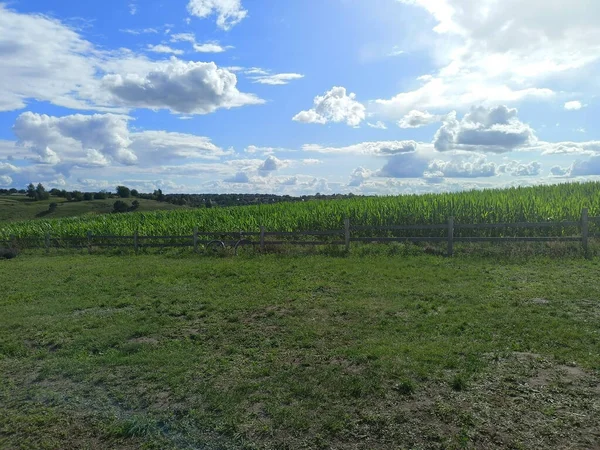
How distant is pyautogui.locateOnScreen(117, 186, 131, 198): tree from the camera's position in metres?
89.4

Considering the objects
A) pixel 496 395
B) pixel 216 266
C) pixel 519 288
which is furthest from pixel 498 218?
pixel 496 395

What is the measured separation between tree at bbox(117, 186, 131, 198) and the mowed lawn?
273ft

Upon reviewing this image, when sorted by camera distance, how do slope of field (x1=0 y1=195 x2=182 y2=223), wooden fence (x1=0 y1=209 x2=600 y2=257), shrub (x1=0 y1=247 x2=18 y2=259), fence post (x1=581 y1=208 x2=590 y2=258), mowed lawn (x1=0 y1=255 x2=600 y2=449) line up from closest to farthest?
mowed lawn (x1=0 y1=255 x2=600 y2=449)
fence post (x1=581 y1=208 x2=590 y2=258)
wooden fence (x1=0 y1=209 x2=600 y2=257)
shrub (x1=0 y1=247 x2=18 y2=259)
slope of field (x1=0 y1=195 x2=182 y2=223)

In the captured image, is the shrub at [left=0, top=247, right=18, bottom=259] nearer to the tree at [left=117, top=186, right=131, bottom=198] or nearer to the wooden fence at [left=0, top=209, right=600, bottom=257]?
the wooden fence at [left=0, top=209, right=600, bottom=257]

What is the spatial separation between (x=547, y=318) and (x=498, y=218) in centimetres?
1289

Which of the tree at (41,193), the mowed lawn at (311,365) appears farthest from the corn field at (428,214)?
the tree at (41,193)

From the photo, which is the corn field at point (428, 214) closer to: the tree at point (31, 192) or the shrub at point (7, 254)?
the shrub at point (7, 254)

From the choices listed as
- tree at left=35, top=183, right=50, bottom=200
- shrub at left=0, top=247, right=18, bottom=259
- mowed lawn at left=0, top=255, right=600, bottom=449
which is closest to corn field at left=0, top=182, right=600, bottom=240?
shrub at left=0, top=247, right=18, bottom=259

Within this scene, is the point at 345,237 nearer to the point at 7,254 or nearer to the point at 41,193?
the point at 7,254

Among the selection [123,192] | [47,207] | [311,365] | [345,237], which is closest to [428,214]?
[345,237]

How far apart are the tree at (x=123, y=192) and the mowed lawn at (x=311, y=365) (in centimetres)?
8327

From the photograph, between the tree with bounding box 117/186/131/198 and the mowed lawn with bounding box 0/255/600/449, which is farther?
the tree with bounding box 117/186/131/198

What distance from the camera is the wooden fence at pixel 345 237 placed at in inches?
574

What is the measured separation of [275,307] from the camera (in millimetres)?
9023
